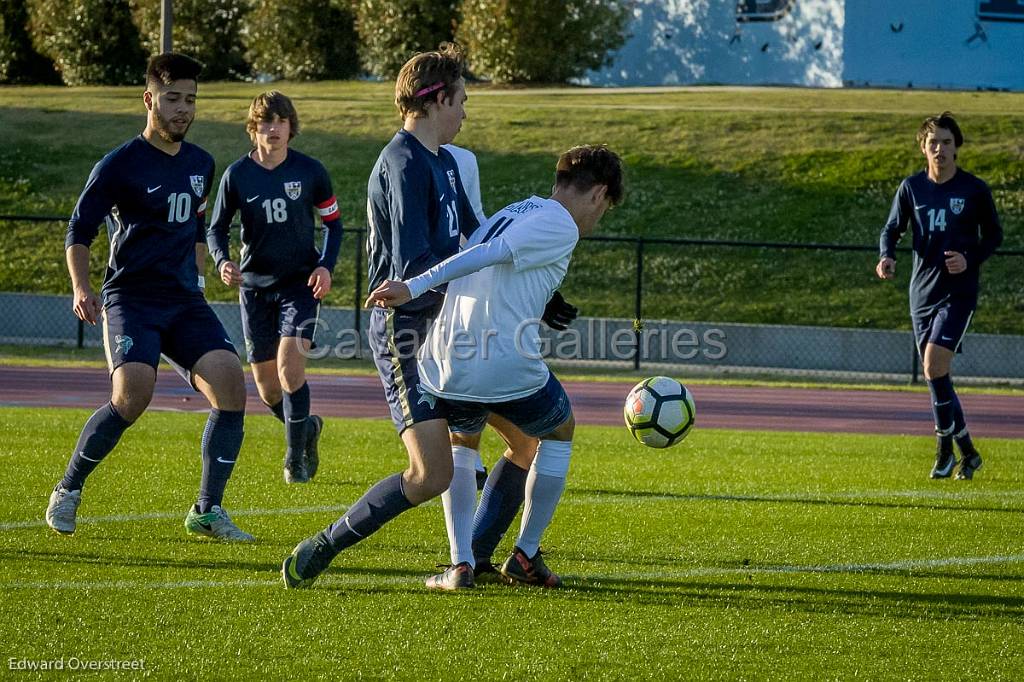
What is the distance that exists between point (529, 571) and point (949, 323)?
4.61 metres

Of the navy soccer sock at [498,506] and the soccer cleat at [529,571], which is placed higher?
the navy soccer sock at [498,506]

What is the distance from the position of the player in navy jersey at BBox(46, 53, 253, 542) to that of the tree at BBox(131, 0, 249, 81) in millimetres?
31864

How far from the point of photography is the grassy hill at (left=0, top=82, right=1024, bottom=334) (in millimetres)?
22922

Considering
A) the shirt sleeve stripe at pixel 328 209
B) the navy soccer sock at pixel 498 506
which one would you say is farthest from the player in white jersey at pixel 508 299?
the shirt sleeve stripe at pixel 328 209

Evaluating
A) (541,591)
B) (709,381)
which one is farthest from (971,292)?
(709,381)

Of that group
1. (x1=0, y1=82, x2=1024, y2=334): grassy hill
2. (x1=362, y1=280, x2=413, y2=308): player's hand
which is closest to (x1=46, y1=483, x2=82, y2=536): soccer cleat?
(x1=362, y1=280, x2=413, y2=308): player's hand

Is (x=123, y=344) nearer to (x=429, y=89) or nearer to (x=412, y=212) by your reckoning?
(x=412, y=212)

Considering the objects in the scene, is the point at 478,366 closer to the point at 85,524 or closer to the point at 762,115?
the point at 85,524

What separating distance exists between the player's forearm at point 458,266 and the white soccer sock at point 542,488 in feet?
3.19

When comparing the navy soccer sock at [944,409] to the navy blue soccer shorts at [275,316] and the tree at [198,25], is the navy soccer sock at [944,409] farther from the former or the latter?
the tree at [198,25]

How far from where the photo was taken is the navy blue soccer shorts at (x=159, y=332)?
6438 mm

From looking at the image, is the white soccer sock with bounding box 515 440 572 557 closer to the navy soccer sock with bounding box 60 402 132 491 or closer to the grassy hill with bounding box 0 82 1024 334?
the navy soccer sock with bounding box 60 402 132 491

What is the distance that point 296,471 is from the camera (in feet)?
28.2
